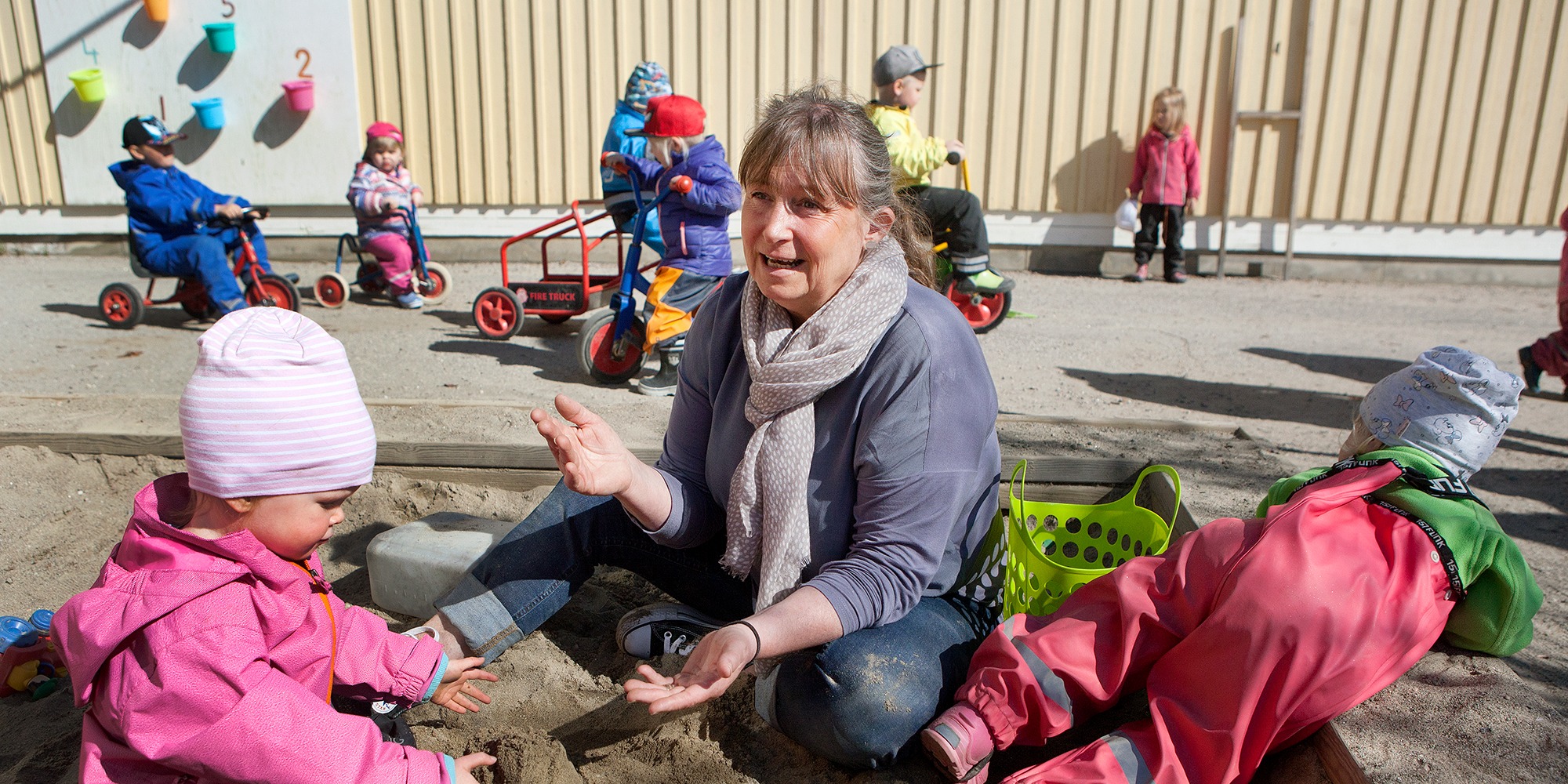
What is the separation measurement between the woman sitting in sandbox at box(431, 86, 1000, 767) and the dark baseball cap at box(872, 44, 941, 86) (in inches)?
142

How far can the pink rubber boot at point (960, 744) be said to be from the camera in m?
1.72

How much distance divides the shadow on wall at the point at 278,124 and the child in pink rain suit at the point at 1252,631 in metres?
8.15

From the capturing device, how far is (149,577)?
4.56 ft

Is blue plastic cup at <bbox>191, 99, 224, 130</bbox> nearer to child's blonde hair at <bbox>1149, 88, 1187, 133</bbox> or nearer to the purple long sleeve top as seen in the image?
child's blonde hair at <bbox>1149, 88, 1187, 133</bbox>

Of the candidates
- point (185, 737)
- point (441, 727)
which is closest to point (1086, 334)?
point (441, 727)

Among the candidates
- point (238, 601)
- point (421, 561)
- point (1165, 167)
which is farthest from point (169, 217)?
point (1165, 167)

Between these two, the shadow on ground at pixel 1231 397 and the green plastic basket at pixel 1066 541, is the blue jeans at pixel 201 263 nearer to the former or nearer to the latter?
the shadow on ground at pixel 1231 397

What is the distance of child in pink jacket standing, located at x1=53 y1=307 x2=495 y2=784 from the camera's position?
1.34 metres

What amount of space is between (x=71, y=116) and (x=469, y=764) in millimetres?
9051

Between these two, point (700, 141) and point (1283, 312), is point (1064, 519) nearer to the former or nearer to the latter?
point (700, 141)

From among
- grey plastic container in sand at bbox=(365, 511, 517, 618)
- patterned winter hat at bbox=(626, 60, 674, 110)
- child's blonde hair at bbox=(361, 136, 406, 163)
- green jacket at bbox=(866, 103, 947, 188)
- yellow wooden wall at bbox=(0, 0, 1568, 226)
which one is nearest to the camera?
grey plastic container in sand at bbox=(365, 511, 517, 618)

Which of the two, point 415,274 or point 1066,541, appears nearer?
point 1066,541

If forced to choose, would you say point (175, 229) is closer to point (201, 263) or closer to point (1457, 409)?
point (201, 263)

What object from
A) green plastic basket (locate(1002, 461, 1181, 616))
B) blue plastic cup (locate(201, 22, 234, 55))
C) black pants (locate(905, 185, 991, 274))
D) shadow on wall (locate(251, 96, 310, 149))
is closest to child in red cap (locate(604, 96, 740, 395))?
black pants (locate(905, 185, 991, 274))
